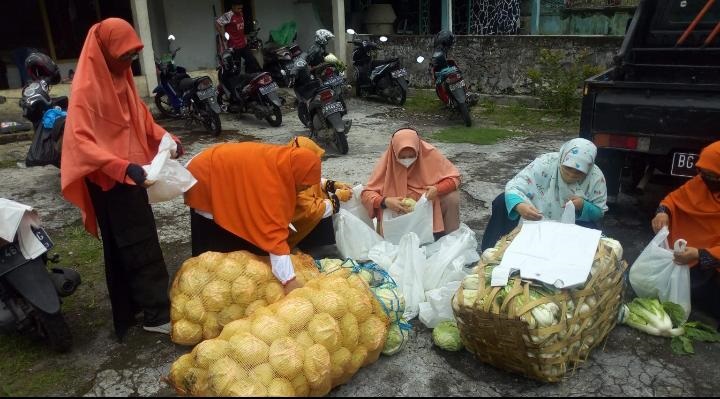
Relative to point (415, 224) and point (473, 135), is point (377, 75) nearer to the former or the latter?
point (473, 135)

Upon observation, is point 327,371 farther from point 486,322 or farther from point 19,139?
point 19,139

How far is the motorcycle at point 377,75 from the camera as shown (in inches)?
370

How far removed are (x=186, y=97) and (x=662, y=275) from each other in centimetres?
656

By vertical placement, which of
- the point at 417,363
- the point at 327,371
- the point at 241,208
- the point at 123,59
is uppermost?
the point at 123,59

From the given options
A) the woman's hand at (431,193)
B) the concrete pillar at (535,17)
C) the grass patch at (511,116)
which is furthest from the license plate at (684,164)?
the concrete pillar at (535,17)

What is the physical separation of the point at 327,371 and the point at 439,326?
2.77 feet

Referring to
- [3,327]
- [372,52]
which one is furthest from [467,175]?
[372,52]

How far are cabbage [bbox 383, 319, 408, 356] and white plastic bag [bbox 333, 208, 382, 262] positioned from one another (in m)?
0.90

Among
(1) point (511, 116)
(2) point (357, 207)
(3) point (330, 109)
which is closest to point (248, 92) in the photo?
(3) point (330, 109)

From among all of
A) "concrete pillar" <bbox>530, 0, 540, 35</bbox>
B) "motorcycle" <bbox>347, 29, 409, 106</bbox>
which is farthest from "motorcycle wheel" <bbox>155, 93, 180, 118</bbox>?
"concrete pillar" <bbox>530, 0, 540, 35</bbox>

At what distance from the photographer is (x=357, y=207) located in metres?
3.96

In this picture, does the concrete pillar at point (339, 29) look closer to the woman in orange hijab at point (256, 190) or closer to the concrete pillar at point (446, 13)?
the concrete pillar at point (446, 13)

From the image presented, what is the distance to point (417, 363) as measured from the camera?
2766mm

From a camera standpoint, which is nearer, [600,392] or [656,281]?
[600,392]
